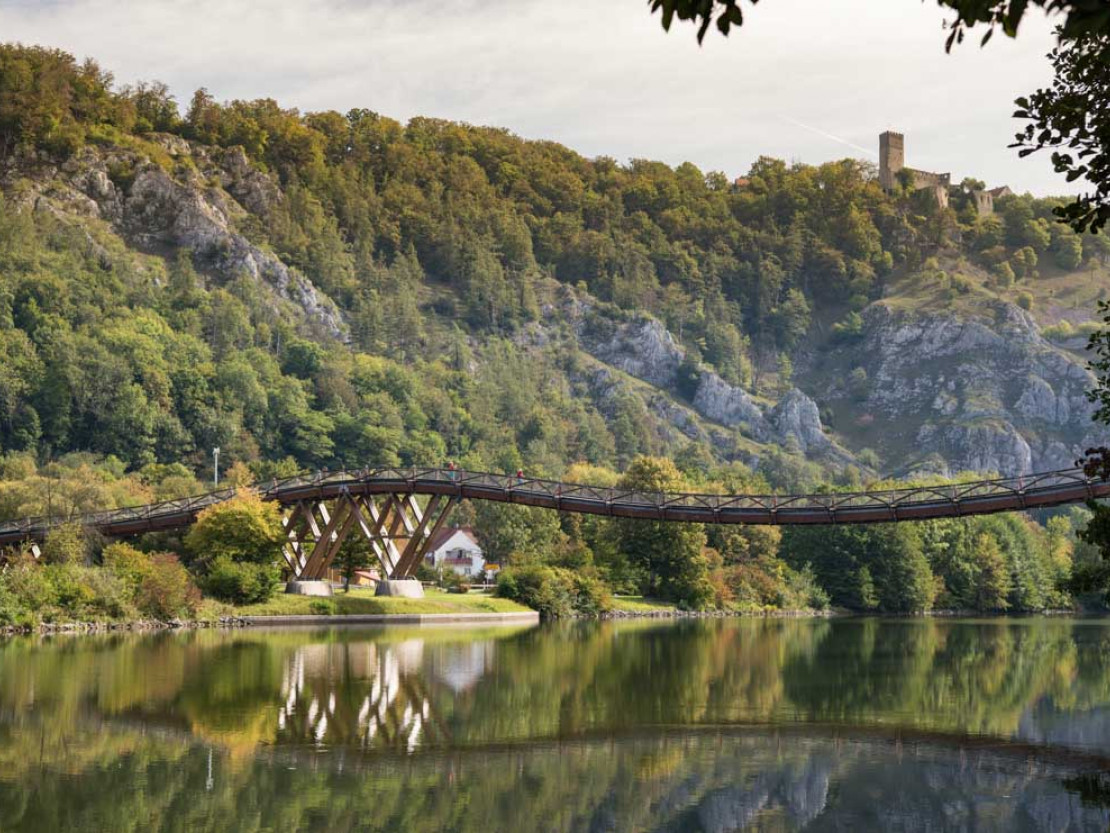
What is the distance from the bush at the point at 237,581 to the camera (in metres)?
68.8

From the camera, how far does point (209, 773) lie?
74.3 feet

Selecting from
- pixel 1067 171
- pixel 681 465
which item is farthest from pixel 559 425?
pixel 1067 171

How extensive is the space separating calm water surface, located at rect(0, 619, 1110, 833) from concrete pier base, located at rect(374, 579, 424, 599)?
25.0 m

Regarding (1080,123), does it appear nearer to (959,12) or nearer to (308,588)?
(959,12)

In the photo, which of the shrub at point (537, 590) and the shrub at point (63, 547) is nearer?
the shrub at point (63, 547)

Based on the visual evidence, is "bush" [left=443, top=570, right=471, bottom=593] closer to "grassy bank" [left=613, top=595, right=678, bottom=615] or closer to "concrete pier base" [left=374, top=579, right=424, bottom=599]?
"grassy bank" [left=613, top=595, right=678, bottom=615]

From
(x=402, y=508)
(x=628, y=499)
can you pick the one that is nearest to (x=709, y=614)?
(x=402, y=508)

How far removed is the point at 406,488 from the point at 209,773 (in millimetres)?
51501

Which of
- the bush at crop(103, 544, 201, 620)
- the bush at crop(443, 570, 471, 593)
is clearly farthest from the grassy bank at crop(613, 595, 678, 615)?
the bush at crop(103, 544, 201, 620)

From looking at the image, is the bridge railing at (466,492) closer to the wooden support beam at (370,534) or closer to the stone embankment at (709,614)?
the wooden support beam at (370,534)

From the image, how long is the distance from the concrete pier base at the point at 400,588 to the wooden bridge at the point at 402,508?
543mm

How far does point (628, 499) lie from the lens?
68.3 meters

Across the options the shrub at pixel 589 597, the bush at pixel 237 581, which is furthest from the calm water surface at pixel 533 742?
the shrub at pixel 589 597

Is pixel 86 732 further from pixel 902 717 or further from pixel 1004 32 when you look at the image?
pixel 1004 32
